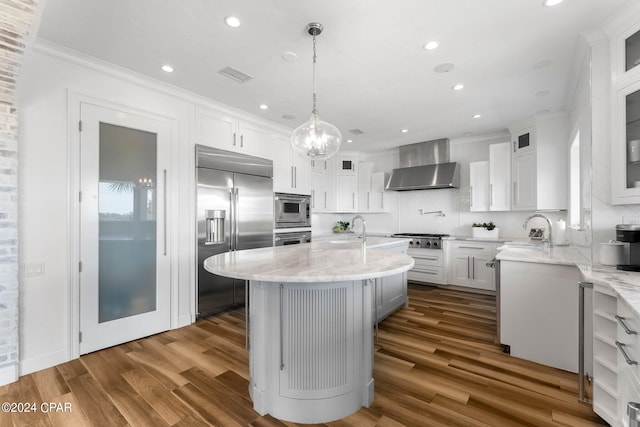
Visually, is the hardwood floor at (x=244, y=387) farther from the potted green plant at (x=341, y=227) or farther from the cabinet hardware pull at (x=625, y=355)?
the potted green plant at (x=341, y=227)

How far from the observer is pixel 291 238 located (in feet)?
15.4

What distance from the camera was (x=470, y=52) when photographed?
2.52 metres

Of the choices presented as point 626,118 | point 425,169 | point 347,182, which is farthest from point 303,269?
point 347,182

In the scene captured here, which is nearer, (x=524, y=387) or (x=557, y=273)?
(x=524, y=387)

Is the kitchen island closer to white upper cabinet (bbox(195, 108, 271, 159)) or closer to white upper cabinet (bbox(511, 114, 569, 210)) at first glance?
white upper cabinet (bbox(195, 108, 271, 159))

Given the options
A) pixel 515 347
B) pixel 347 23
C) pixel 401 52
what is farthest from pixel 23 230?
pixel 515 347

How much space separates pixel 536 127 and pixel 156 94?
4969mm

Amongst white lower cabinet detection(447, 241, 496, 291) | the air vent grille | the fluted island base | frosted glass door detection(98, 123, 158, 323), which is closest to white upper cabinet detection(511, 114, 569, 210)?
white lower cabinet detection(447, 241, 496, 291)

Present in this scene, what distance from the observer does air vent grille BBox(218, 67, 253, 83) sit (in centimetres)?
284

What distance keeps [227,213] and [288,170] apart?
1.42 meters

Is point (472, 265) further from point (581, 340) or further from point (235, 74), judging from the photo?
point (235, 74)

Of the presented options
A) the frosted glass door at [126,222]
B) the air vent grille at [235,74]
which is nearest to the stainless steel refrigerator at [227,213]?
the frosted glass door at [126,222]

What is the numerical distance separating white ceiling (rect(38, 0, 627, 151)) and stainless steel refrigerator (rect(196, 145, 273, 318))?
0.83 metres

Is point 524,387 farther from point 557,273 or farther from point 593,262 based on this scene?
point 593,262
